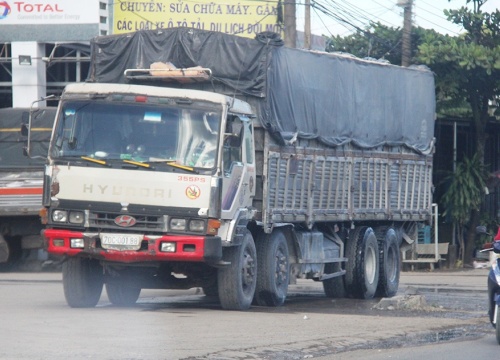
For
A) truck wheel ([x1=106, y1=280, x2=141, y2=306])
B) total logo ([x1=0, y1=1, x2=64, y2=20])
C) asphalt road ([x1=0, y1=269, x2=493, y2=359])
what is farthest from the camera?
total logo ([x1=0, y1=1, x2=64, y2=20])

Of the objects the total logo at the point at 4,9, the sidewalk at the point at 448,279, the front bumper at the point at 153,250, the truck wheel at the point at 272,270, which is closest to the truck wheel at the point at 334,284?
the truck wheel at the point at 272,270

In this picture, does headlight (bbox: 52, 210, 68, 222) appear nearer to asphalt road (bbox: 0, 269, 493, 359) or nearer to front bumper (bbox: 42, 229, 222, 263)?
front bumper (bbox: 42, 229, 222, 263)

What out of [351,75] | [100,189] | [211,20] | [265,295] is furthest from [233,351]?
[211,20]

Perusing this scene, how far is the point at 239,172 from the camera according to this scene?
45.9 feet

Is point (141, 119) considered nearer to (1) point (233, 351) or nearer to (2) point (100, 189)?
(2) point (100, 189)

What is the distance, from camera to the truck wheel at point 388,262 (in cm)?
1933

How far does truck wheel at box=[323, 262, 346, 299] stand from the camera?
714 inches

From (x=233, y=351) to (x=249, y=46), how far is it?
19.7 feet

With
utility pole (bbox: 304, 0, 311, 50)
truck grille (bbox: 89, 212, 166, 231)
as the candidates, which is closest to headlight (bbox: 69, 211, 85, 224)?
truck grille (bbox: 89, 212, 166, 231)

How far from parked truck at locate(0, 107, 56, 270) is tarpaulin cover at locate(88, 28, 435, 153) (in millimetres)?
6134

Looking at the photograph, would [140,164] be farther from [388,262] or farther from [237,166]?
[388,262]

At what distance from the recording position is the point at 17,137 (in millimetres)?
22031

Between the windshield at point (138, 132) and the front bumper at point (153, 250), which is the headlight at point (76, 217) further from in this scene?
the windshield at point (138, 132)

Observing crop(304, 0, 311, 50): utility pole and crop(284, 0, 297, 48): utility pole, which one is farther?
crop(304, 0, 311, 50): utility pole
